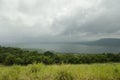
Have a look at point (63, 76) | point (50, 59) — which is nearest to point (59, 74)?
point (63, 76)

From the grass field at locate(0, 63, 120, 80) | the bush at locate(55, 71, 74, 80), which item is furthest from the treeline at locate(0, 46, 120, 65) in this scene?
the bush at locate(55, 71, 74, 80)

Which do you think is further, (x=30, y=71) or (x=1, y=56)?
(x=1, y=56)

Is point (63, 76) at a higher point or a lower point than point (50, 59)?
higher

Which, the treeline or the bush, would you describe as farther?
the treeline

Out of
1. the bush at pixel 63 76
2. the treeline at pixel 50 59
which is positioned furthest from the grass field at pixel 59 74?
the treeline at pixel 50 59

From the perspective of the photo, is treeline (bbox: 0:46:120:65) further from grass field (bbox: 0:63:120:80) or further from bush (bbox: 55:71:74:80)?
bush (bbox: 55:71:74:80)

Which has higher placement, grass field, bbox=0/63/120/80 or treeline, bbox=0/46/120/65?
grass field, bbox=0/63/120/80

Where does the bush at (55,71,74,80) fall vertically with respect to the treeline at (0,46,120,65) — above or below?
above

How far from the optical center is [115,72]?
11.0m

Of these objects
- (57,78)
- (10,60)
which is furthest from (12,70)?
(10,60)

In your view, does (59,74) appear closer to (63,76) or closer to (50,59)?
(63,76)

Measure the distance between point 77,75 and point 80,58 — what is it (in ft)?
125

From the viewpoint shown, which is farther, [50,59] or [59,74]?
[50,59]

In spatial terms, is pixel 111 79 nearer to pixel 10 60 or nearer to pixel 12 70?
pixel 12 70
